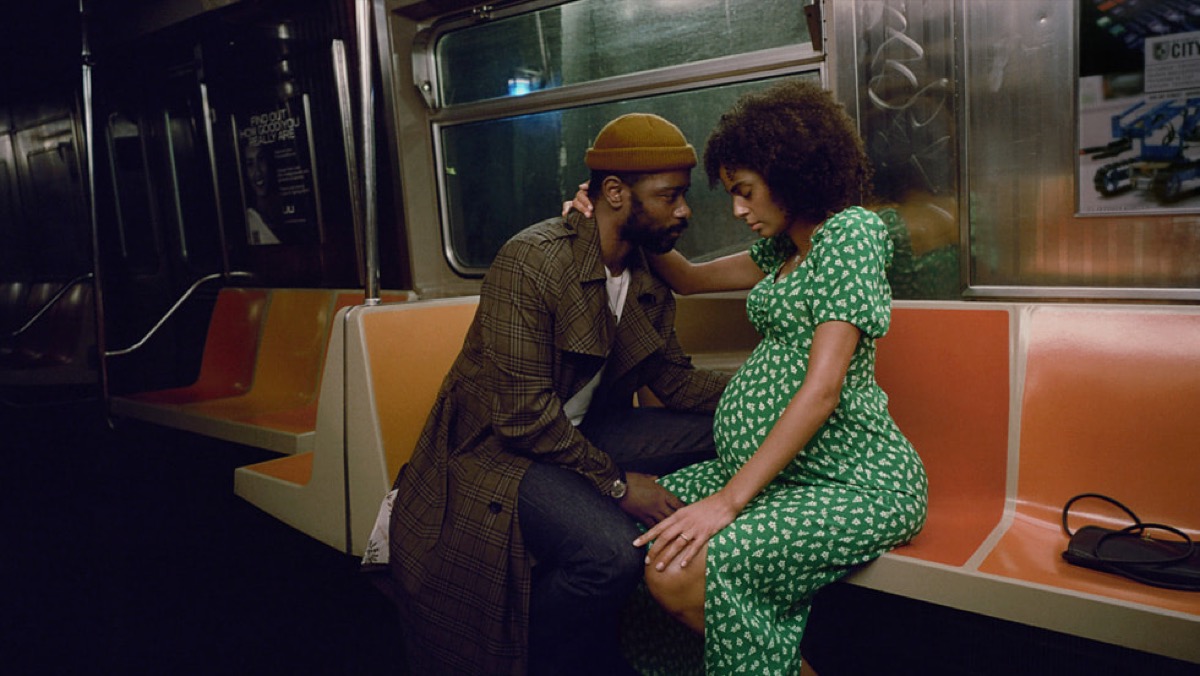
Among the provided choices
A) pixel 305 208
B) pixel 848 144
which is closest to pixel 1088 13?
pixel 848 144

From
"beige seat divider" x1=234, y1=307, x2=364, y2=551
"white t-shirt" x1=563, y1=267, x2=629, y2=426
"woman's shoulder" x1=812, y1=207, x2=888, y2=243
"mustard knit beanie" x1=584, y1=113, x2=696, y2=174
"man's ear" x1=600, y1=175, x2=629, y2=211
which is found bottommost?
"beige seat divider" x1=234, y1=307, x2=364, y2=551

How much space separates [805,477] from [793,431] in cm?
20

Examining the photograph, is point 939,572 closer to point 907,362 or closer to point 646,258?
point 907,362

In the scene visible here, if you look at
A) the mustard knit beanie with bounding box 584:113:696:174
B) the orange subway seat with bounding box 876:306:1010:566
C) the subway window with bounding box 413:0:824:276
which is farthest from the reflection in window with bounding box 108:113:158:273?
the orange subway seat with bounding box 876:306:1010:566

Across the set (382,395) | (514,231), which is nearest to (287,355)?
(514,231)

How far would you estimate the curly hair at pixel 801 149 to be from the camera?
1.92m

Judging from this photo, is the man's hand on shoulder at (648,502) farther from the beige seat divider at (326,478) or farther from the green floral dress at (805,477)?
the beige seat divider at (326,478)

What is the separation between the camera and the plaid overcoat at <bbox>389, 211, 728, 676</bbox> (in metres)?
1.91

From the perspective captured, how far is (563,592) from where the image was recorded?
1874mm

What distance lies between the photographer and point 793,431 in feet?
5.73

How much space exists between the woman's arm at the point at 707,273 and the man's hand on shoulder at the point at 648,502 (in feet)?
2.17

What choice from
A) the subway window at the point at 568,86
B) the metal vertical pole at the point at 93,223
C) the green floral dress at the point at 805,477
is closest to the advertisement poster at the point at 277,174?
the metal vertical pole at the point at 93,223

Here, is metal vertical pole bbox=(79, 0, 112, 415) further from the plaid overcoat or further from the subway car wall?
the plaid overcoat

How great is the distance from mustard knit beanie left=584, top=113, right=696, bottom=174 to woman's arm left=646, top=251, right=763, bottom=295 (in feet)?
1.21
